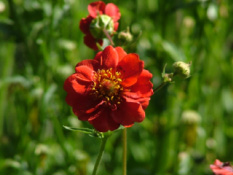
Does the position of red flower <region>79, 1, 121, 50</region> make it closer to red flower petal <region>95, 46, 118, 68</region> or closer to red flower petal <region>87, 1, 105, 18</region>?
red flower petal <region>87, 1, 105, 18</region>

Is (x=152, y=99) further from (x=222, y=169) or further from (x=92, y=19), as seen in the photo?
(x=222, y=169)

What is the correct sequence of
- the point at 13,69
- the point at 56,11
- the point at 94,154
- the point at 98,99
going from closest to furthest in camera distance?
the point at 98,99, the point at 56,11, the point at 94,154, the point at 13,69

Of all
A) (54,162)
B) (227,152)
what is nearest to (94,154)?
(54,162)

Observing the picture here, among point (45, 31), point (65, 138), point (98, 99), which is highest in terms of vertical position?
point (45, 31)

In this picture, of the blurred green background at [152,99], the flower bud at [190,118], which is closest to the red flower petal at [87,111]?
the blurred green background at [152,99]

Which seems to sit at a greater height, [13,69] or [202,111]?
[13,69]

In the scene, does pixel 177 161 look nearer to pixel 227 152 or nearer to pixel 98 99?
pixel 227 152

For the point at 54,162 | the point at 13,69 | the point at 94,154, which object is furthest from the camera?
the point at 13,69
